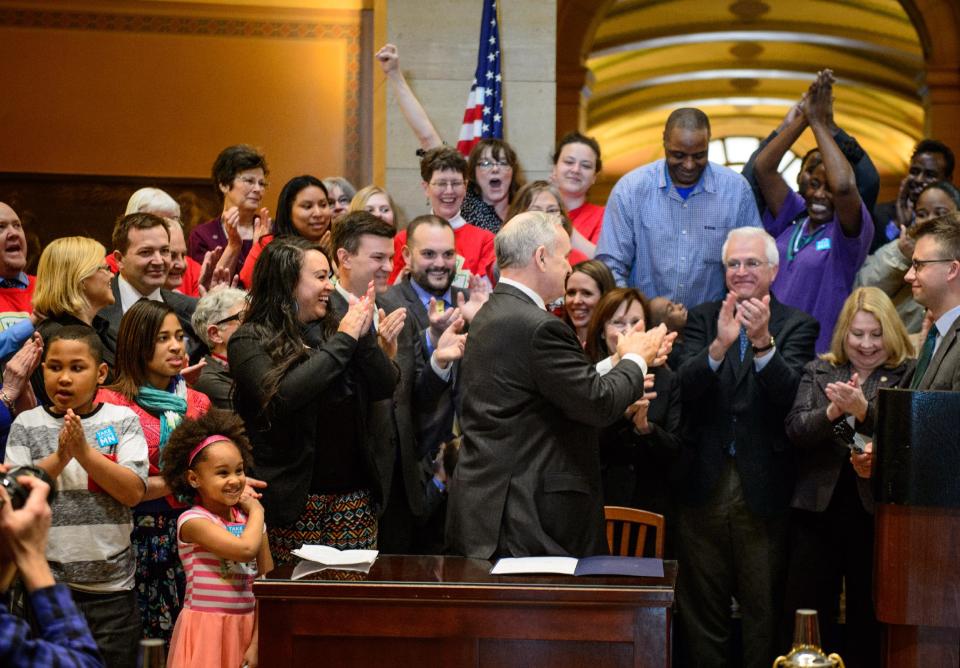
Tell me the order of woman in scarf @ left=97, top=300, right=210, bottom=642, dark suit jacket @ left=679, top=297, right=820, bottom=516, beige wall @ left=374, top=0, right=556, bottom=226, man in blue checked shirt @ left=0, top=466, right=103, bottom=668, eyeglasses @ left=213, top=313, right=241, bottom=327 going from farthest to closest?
beige wall @ left=374, top=0, right=556, bottom=226 < dark suit jacket @ left=679, top=297, right=820, bottom=516 < eyeglasses @ left=213, top=313, right=241, bottom=327 < woman in scarf @ left=97, top=300, right=210, bottom=642 < man in blue checked shirt @ left=0, top=466, right=103, bottom=668

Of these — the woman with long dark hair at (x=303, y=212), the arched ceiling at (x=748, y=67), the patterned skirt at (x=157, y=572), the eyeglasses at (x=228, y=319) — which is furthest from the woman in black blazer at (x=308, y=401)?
the arched ceiling at (x=748, y=67)

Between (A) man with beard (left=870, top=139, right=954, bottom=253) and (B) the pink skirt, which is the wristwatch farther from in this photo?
(B) the pink skirt

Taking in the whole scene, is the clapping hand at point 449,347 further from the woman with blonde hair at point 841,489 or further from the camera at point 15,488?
the camera at point 15,488

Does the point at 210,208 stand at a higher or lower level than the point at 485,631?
higher

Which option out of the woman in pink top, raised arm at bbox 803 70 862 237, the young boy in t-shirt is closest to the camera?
the woman in pink top

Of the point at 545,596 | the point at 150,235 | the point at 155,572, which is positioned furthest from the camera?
the point at 150,235

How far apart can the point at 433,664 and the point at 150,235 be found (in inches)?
88.0

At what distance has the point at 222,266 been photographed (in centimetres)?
581

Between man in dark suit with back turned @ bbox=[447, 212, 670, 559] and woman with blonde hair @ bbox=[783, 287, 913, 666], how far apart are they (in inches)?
54.1

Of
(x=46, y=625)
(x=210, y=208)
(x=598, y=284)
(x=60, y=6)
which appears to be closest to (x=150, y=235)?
(x=598, y=284)

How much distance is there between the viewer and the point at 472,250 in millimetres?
6051

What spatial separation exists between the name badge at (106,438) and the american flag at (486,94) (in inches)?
140

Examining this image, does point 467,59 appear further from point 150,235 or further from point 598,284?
point 150,235

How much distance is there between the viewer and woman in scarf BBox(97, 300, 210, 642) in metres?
4.43
